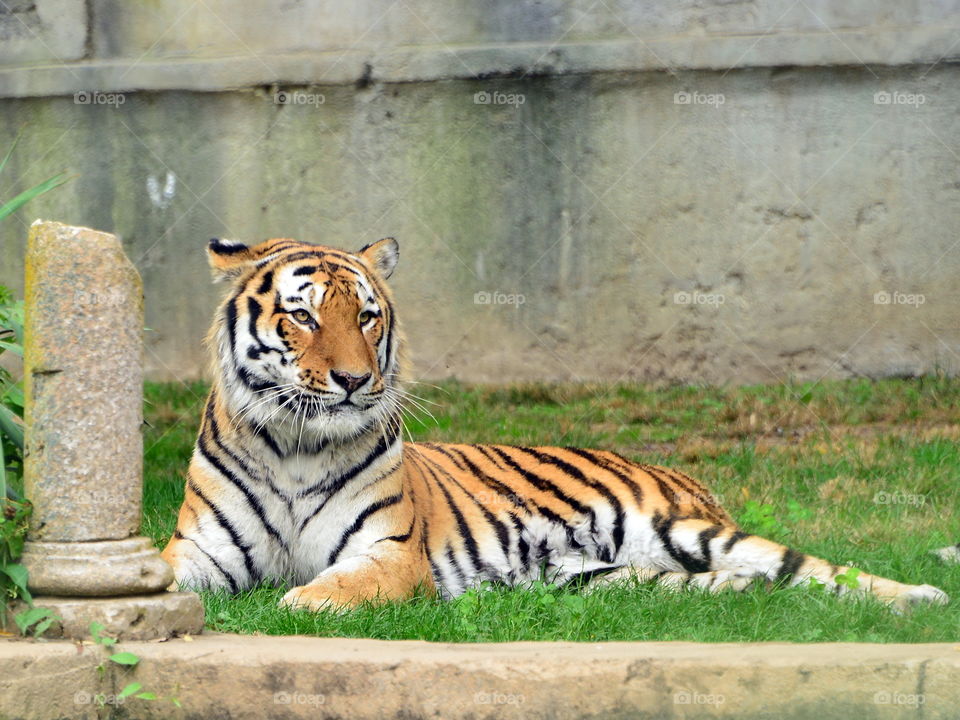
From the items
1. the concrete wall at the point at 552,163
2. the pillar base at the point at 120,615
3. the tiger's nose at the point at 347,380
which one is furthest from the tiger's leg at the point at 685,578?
Answer: the concrete wall at the point at 552,163

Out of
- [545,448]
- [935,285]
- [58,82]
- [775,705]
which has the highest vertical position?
[58,82]

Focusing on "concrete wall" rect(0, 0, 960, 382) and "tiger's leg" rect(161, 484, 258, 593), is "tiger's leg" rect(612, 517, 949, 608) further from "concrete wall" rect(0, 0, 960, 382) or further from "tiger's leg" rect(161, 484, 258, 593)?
"concrete wall" rect(0, 0, 960, 382)

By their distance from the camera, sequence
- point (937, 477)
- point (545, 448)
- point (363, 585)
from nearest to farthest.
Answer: point (363, 585), point (545, 448), point (937, 477)

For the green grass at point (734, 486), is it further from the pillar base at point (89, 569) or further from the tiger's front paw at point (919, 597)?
the pillar base at point (89, 569)

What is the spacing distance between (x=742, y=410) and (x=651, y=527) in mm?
2885

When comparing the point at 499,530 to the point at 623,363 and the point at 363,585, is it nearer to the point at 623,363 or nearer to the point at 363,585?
the point at 363,585

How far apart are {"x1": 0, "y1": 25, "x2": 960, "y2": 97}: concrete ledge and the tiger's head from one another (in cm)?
429

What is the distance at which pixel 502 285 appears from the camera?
8.85 m

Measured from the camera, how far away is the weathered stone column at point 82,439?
3518mm

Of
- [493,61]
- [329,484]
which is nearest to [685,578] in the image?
[329,484]

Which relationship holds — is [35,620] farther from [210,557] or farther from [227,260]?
[227,260]

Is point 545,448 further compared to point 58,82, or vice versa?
point 58,82

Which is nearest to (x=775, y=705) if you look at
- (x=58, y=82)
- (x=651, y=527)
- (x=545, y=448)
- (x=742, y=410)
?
(x=651, y=527)

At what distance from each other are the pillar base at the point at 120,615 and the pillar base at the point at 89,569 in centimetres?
3
